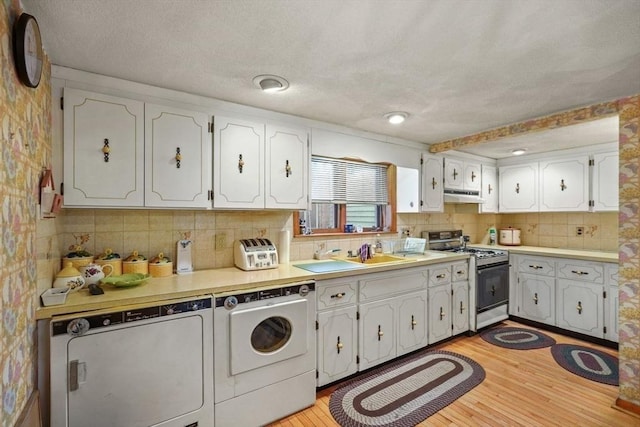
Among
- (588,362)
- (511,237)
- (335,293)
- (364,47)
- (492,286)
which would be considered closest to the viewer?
(364,47)

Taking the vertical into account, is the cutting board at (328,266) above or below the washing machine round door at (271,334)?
above

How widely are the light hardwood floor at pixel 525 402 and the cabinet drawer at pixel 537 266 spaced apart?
108cm

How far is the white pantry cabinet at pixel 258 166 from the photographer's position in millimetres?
2193

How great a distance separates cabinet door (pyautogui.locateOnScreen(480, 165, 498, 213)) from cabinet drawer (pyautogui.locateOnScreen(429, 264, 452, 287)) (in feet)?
5.08

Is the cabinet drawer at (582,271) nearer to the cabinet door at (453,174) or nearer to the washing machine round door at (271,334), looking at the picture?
the cabinet door at (453,174)

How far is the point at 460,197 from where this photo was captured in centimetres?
369

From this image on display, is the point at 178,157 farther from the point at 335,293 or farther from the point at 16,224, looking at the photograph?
the point at 335,293

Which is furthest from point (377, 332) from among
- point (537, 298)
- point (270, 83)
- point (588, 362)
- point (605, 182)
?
point (605, 182)

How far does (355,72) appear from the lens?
179 centimetres

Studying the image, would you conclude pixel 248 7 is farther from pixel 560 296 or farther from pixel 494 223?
pixel 494 223

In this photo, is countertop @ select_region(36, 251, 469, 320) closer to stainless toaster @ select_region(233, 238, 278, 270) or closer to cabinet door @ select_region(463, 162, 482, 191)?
stainless toaster @ select_region(233, 238, 278, 270)

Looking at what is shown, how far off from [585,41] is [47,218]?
110 inches

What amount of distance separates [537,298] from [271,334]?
320 cm

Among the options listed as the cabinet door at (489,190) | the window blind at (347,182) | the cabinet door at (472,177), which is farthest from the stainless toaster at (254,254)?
the cabinet door at (489,190)
